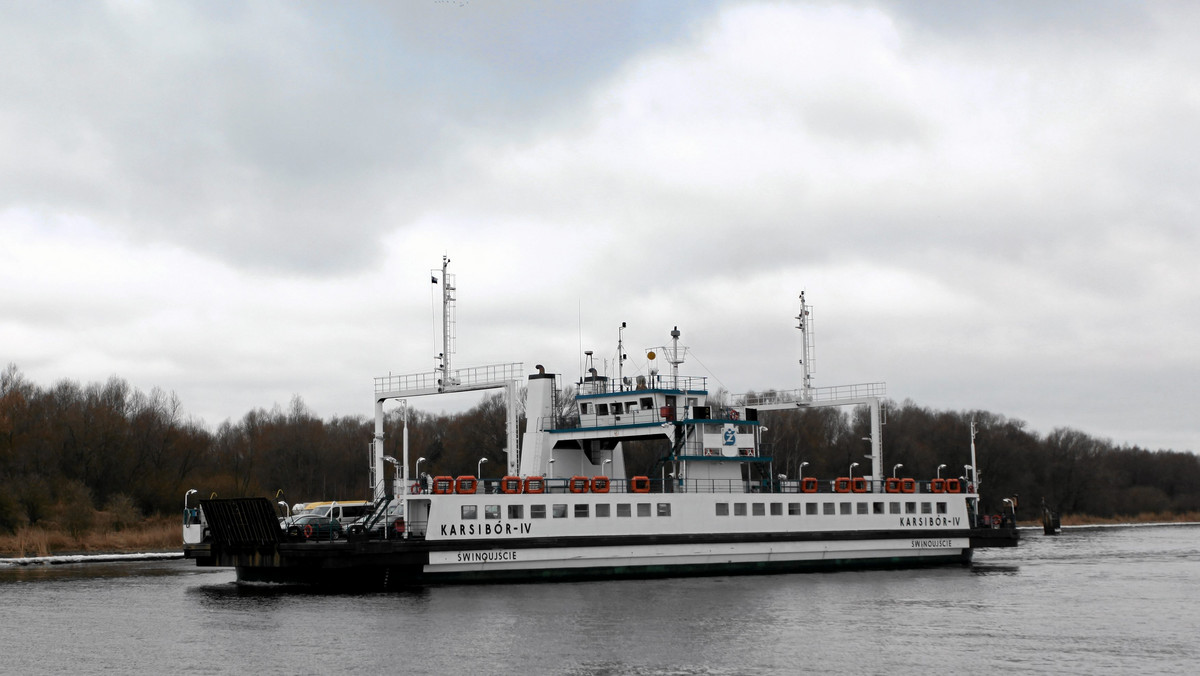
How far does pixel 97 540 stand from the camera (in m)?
64.5

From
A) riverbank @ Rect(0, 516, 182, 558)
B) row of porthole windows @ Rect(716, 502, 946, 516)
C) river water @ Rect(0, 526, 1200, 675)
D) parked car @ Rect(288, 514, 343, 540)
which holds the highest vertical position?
row of porthole windows @ Rect(716, 502, 946, 516)

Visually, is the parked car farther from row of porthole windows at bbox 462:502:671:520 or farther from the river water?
row of porthole windows at bbox 462:502:671:520

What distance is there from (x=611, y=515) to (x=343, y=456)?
5931 centimetres

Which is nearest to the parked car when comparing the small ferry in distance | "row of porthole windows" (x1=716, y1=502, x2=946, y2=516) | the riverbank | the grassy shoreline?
the small ferry in distance

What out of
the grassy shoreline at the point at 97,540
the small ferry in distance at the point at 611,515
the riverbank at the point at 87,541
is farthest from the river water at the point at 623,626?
the grassy shoreline at the point at 97,540

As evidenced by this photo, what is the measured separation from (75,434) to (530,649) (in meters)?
58.6

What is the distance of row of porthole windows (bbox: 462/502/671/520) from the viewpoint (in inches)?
1609

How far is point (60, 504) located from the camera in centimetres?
6719

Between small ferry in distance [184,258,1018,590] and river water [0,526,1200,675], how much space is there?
1211 millimetres

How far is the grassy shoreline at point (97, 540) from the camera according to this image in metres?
59.9

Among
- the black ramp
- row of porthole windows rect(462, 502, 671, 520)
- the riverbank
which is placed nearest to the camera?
the black ramp

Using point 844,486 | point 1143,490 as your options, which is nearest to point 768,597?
point 844,486

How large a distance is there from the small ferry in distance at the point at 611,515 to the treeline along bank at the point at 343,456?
12917mm

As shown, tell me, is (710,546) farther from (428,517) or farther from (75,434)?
(75,434)
